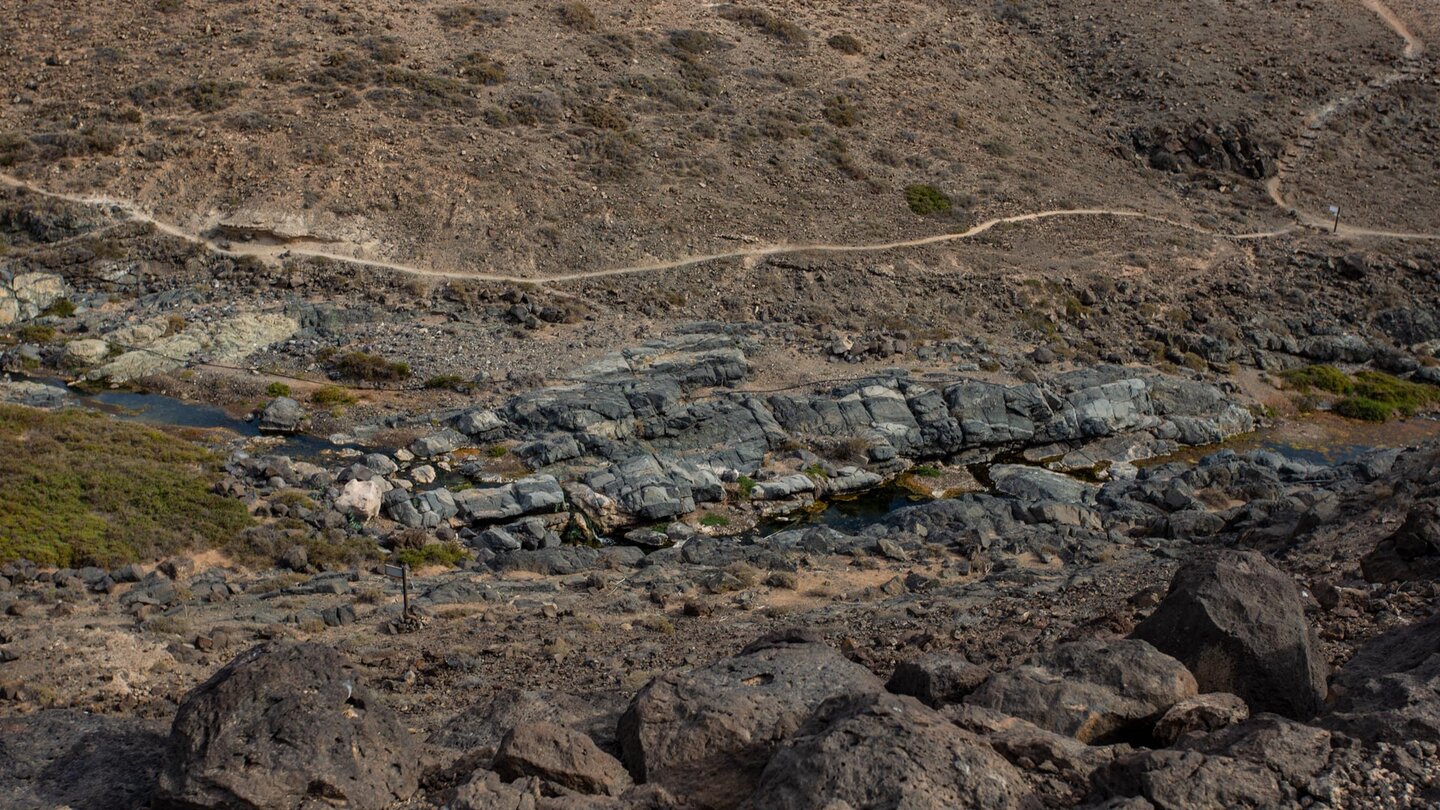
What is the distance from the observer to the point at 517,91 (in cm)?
5784

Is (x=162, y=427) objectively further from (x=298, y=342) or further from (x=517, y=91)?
(x=517, y=91)

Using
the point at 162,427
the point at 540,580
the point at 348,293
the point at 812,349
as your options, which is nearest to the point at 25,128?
the point at 348,293

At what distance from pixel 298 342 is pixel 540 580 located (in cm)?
1969

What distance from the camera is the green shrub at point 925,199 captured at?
5741 cm

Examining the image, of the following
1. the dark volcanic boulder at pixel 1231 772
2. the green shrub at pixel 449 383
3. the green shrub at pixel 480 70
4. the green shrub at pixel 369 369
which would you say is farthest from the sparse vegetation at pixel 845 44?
the dark volcanic boulder at pixel 1231 772

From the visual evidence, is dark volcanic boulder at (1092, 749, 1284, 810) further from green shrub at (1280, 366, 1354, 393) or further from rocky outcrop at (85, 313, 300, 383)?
green shrub at (1280, 366, 1354, 393)

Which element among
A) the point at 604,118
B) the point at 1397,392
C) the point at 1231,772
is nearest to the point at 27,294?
the point at 604,118

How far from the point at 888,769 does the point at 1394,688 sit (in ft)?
18.2

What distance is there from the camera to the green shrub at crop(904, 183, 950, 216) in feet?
188

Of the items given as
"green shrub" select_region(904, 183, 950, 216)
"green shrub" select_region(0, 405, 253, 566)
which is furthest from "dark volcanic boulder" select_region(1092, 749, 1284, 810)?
"green shrub" select_region(904, 183, 950, 216)

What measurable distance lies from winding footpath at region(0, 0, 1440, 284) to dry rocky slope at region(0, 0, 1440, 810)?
27cm

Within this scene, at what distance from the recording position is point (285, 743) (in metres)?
12.2

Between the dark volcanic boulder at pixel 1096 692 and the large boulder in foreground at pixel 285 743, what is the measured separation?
6.12m

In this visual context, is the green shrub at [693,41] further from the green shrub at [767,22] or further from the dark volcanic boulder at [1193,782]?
the dark volcanic boulder at [1193,782]
